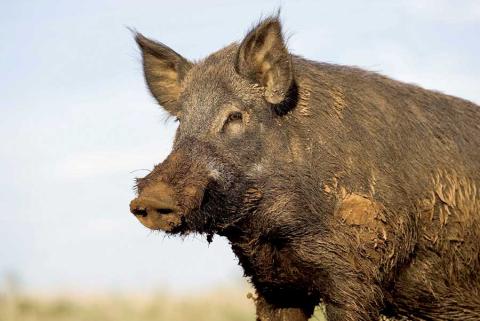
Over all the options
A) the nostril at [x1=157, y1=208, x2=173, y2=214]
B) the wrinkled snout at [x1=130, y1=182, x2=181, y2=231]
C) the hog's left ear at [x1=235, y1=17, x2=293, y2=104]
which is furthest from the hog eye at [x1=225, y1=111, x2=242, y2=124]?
the nostril at [x1=157, y1=208, x2=173, y2=214]

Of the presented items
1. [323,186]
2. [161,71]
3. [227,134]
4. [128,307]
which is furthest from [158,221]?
[128,307]

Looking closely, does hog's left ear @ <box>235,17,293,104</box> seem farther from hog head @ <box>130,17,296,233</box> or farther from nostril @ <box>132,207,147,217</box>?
nostril @ <box>132,207,147,217</box>

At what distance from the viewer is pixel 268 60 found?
25.3 feet

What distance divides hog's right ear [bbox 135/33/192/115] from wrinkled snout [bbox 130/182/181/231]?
1938 mm

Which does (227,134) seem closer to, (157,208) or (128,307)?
(157,208)

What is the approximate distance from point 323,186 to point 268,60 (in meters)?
1.12

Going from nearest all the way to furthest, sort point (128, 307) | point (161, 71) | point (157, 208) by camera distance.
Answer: point (157, 208)
point (161, 71)
point (128, 307)

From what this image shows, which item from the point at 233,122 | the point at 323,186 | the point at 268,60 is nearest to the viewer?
the point at 323,186

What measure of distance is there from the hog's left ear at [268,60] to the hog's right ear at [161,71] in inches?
43.5

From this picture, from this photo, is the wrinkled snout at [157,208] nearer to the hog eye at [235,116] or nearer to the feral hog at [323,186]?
the feral hog at [323,186]

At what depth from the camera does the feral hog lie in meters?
7.35

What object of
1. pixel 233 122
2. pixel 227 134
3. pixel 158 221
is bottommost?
pixel 158 221

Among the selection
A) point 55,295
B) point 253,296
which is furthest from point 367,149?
point 55,295

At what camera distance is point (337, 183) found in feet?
24.4
